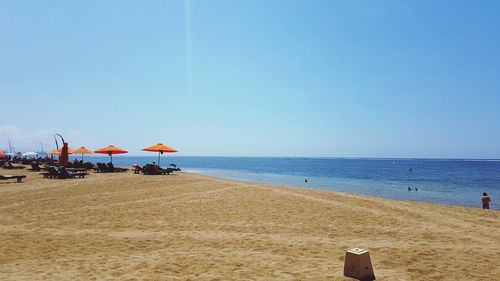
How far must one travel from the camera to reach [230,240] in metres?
8.02

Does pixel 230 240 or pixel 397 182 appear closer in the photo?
pixel 230 240

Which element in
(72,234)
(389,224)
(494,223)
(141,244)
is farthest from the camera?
(494,223)

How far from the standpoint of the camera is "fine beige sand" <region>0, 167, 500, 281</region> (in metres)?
5.83

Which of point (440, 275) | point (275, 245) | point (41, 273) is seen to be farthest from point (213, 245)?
point (440, 275)

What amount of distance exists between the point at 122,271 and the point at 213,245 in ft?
7.56

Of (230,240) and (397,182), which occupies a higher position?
(230,240)

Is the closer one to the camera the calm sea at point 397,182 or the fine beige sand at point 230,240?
the fine beige sand at point 230,240

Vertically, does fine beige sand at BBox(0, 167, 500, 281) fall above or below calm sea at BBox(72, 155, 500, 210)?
above

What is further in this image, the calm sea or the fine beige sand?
the calm sea

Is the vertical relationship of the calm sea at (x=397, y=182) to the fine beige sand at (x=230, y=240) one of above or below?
below

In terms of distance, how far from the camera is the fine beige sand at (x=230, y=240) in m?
5.83

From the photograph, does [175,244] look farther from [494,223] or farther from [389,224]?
[494,223]

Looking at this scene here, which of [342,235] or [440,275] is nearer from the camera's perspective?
[440,275]

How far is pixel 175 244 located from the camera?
7527 mm
